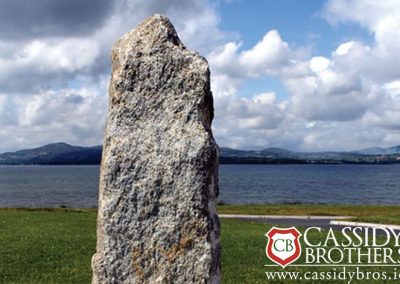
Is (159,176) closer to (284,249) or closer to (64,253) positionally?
(64,253)

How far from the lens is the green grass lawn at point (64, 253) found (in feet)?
54.1

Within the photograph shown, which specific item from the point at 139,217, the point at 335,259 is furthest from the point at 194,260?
the point at 335,259

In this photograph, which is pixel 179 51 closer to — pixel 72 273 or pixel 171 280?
pixel 171 280

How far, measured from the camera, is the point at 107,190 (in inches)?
298

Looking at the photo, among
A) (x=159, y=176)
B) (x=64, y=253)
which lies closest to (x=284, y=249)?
(x=64, y=253)

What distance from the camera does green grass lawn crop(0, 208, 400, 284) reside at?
16.5 metres

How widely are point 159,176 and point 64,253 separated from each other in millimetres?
13640

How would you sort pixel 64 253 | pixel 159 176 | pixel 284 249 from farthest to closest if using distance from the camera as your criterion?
pixel 284 249 < pixel 64 253 < pixel 159 176

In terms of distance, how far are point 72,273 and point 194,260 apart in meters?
10.3

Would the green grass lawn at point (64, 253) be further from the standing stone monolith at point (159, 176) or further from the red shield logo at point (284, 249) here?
the standing stone monolith at point (159, 176)

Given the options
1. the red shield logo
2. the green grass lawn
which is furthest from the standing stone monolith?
the red shield logo

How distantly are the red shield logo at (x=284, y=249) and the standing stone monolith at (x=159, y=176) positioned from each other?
1188 centimetres

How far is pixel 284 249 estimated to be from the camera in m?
20.3

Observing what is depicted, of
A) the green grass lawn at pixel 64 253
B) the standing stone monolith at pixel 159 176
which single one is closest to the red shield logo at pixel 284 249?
the green grass lawn at pixel 64 253
